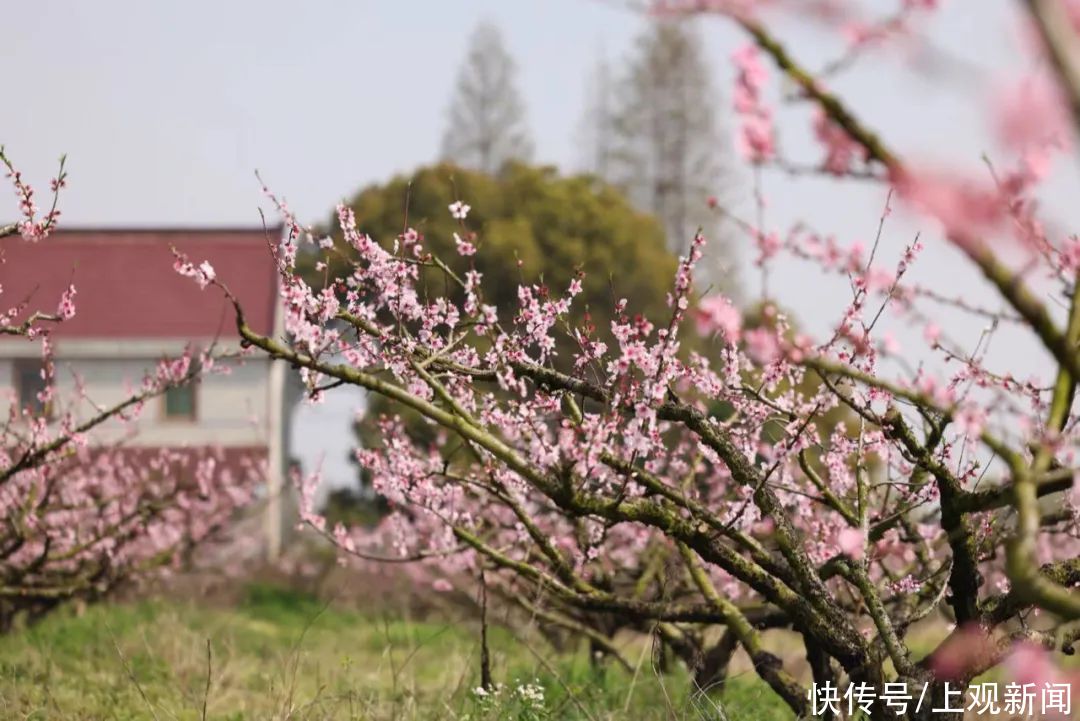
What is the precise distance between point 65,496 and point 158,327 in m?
11.1

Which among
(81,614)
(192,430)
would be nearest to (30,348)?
(192,430)

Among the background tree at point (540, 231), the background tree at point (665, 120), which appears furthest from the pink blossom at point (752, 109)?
the background tree at point (665, 120)

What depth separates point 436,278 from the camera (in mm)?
24797

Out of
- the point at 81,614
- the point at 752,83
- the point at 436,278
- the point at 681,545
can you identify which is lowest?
the point at 81,614

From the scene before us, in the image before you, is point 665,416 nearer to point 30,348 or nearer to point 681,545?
point 681,545

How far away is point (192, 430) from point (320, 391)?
1890 cm

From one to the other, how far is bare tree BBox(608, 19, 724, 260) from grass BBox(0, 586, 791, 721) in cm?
2053

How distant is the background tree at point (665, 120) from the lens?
3164cm

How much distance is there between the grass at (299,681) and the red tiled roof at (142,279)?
441 inches

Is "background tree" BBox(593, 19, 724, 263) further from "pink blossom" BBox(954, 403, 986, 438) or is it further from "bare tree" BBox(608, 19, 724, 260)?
"pink blossom" BBox(954, 403, 986, 438)

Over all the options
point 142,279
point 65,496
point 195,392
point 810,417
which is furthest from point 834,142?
point 142,279

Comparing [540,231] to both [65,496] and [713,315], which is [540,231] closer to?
[65,496]

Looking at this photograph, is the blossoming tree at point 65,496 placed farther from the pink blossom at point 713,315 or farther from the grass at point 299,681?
the pink blossom at point 713,315

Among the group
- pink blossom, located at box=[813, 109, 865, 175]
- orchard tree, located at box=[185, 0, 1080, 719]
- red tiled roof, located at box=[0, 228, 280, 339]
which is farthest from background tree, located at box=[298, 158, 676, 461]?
pink blossom, located at box=[813, 109, 865, 175]
